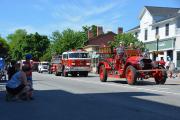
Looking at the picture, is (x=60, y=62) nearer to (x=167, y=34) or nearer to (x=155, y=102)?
(x=167, y=34)

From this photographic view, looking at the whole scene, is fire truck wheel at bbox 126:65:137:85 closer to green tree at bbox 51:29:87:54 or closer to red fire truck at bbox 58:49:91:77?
red fire truck at bbox 58:49:91:77

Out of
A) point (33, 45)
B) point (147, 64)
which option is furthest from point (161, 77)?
point (33, 45)

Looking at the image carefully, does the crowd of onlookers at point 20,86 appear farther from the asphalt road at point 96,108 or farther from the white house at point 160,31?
the white house at point 160,31

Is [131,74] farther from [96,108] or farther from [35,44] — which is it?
[35,44]

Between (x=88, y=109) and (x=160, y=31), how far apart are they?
41629 mm

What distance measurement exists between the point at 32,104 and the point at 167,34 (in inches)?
1529

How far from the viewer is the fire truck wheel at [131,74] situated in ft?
80.3

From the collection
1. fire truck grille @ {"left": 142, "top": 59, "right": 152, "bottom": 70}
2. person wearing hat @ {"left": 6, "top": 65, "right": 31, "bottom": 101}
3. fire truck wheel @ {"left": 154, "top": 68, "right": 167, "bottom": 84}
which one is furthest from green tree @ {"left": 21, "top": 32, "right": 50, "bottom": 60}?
person wearing hat @ {"left": 6, "top": 65, "right": 31, "bottom": 101}

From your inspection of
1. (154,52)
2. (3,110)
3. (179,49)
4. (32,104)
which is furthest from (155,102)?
(154,52)

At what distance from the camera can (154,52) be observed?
2147 inches

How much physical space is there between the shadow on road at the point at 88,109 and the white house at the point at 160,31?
103ft

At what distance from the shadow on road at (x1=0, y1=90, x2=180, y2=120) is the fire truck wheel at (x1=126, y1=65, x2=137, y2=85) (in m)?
7.48

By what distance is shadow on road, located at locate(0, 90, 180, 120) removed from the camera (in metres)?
11.8

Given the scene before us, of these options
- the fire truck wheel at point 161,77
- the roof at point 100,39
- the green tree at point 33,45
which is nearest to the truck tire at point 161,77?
the fire truck wheel at point 161,77
